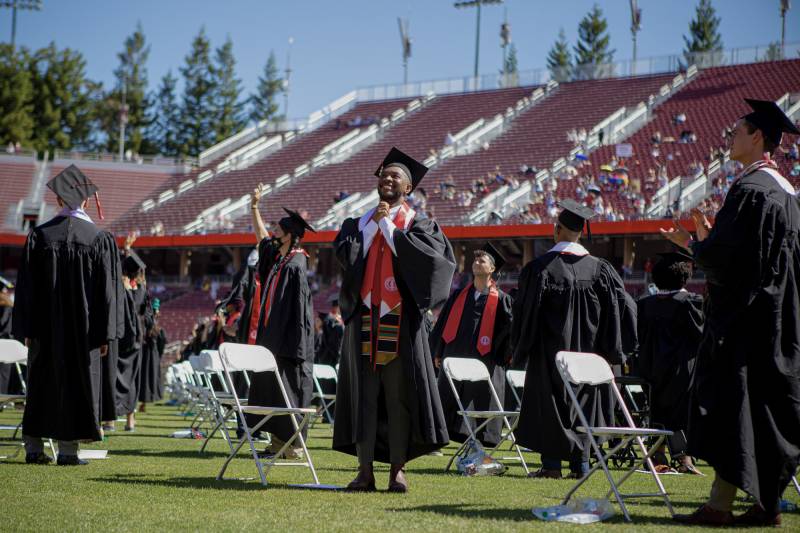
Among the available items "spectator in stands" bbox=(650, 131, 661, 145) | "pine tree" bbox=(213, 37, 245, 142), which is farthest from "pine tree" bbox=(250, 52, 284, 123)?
"spectator in stands" bbox=(650, 131, 661, 145)

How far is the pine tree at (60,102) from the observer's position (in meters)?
63.2

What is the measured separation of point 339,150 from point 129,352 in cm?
3746

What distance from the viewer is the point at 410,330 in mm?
7062

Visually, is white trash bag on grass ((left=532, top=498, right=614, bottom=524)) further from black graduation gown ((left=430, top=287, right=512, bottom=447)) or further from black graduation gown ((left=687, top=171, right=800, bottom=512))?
black graduation gown ((left=430, top=287, right=512, bottom=447))

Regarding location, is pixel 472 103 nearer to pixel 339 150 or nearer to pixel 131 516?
pixel 339 150

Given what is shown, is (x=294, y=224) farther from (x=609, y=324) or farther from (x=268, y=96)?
(x=268, y=96)

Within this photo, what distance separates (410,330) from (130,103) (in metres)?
65.4

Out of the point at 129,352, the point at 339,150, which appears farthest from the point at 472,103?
the point at 129,352

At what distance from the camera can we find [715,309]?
5.74 meters

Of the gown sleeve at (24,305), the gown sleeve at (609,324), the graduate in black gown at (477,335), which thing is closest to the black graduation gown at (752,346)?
the gown sleeve at (609,324)

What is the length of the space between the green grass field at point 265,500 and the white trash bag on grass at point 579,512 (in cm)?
8

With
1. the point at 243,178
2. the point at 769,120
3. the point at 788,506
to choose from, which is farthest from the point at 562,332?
the point at 243,178

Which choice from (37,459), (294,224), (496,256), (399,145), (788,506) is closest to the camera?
(788,506)

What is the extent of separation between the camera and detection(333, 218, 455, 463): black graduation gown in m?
6.91
